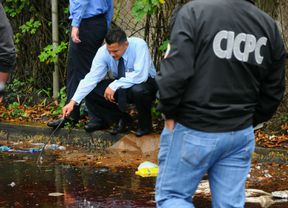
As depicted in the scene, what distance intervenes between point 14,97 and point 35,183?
3427 millimetres

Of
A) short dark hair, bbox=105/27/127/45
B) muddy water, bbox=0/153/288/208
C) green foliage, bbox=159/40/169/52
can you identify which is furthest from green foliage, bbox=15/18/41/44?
muddy water, bbox=0/153/288/208

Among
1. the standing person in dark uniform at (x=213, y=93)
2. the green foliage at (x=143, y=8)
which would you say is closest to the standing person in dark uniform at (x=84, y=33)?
the green foliage at (x=143, y=8)

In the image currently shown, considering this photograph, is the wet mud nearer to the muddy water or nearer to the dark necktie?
the muddy water

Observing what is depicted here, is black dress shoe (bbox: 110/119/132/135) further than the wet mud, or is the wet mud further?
black dress shoe (bbox: 110/119/132/135)

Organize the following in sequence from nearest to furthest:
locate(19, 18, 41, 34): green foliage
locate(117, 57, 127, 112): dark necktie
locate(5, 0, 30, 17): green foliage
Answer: locate(117, 57, 127, 112): dark necktie
locate(19, 18, 41, 34): green foliage
locate(5, 0, 30, 17): green foliage

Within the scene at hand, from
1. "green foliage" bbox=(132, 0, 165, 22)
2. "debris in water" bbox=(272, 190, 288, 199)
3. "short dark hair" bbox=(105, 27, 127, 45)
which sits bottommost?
"debris in water" bbox=(272, 190, 288, 199)

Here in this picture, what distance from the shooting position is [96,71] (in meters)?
7.43

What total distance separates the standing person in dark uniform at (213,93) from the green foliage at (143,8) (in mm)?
4122

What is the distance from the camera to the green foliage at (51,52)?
8.96 metres

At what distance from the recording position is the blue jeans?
11.9ft

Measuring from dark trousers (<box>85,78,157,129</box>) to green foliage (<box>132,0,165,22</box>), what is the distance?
86cm

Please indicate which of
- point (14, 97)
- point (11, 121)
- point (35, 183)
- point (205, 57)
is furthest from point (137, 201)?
point (14, 97)

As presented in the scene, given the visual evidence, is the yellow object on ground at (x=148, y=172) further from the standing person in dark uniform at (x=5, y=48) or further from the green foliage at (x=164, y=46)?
the standing person in dark uniform at (x=5, y=48)

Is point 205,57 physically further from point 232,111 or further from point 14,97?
point 14,97
